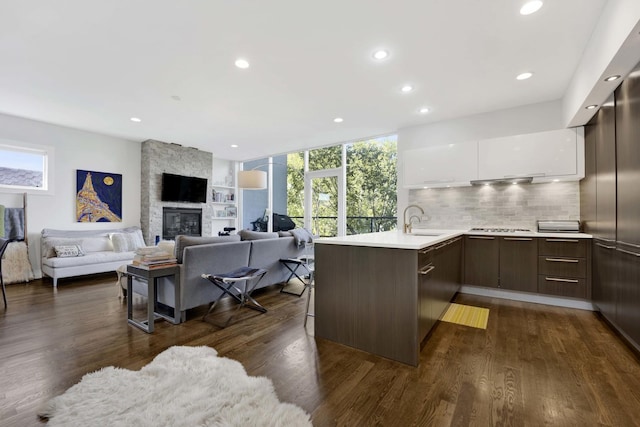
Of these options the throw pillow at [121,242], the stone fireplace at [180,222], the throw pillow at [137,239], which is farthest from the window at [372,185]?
the throw pillow at [121,242]

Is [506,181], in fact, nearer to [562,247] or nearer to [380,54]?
[562,247]

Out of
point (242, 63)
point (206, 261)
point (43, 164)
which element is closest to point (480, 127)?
point (242, 63)

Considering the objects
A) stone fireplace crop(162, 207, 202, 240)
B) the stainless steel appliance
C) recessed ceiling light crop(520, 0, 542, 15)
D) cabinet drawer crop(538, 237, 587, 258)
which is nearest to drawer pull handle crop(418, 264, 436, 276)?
cabinet drawer crop(538, 237, 587, 258)

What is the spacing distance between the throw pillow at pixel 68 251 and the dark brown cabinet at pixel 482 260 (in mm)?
6234

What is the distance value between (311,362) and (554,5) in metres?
3.23

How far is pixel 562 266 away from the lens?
3.36m

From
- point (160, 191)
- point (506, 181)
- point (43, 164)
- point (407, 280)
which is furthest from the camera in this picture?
point (160, 191)

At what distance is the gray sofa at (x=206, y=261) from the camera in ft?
9.66

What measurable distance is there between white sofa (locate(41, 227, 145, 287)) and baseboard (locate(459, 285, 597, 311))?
19.1ft

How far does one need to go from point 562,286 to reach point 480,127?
2431mm

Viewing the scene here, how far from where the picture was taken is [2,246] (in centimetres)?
324

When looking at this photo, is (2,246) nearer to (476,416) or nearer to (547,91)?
(476,416)

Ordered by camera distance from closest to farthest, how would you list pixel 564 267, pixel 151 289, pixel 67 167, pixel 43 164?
pixel 151 289
pixel 564 267
pixel 43 164
pixel 67 167

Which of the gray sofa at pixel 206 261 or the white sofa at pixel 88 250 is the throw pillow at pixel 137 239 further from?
the gray sofa at pixel 206 261
